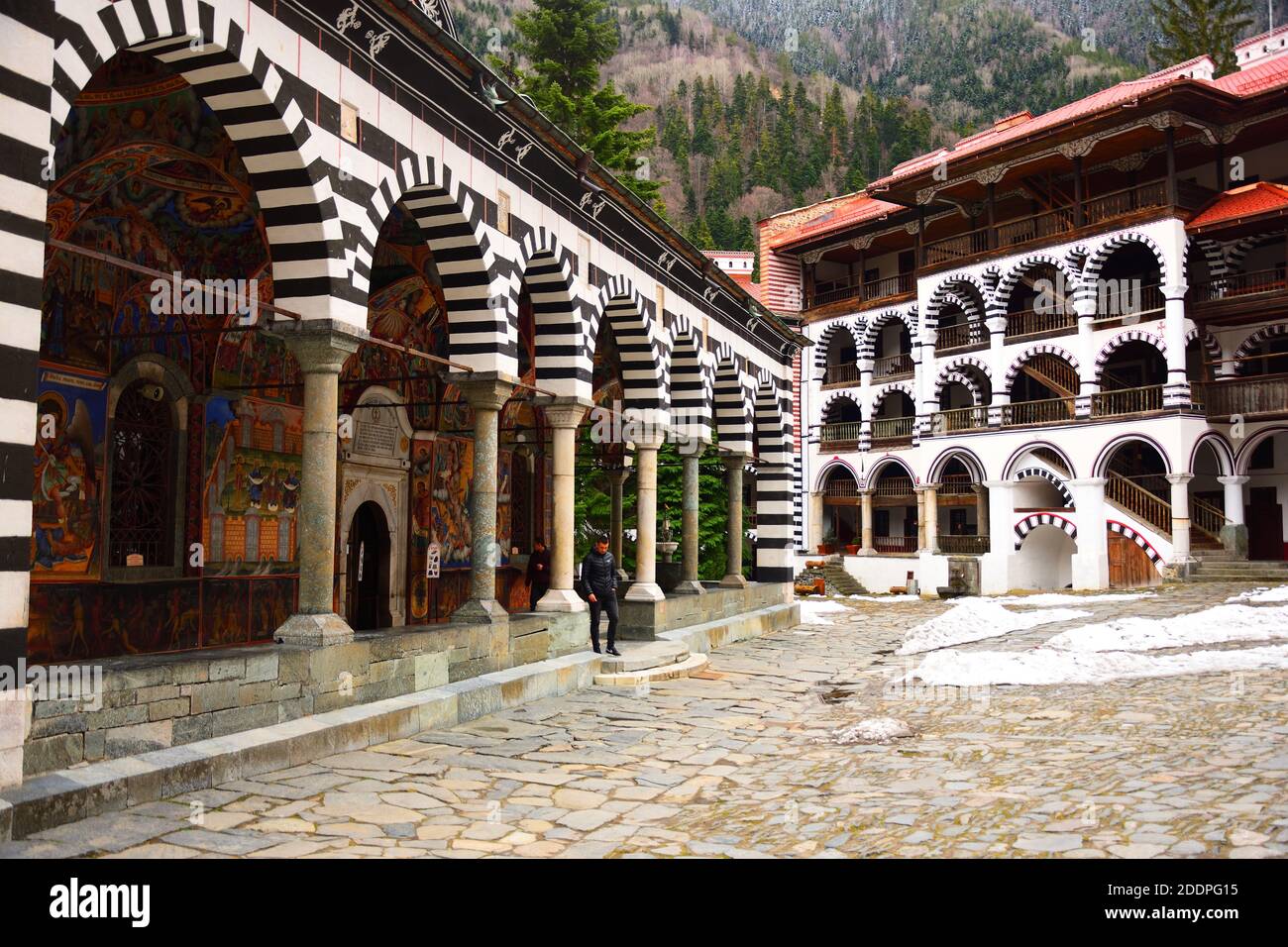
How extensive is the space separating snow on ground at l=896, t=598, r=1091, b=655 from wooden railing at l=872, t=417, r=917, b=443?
16889 mm

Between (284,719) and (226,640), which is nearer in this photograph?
(284,719)

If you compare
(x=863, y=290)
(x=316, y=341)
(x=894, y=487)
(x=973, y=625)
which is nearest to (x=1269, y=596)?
→ (x=973, y=625)

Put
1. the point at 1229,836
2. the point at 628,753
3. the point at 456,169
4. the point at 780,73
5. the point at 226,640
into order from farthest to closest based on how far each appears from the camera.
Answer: the point at 780,73, the point at 226,640, the point at 456,169, the point at 628,753, the point at 1229,836

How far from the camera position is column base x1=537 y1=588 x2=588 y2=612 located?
423 inches

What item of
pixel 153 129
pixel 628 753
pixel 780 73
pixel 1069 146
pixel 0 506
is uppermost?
pixel 780 73

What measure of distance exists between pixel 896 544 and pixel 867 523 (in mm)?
2381

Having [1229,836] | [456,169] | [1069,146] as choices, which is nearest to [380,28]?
[456,169]

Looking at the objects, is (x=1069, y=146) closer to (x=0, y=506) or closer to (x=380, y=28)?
(x=380, y=28)

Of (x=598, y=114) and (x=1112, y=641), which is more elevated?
(x=598, y=114)

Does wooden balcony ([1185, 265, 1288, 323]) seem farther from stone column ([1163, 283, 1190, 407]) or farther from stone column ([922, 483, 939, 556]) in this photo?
stone column ([922, 483, 939, 556])

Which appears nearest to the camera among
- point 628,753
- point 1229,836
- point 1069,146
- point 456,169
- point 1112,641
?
point 1229,836

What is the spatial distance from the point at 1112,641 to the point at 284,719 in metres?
8.46

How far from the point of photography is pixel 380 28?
25.2ft

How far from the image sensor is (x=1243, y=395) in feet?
78.4
